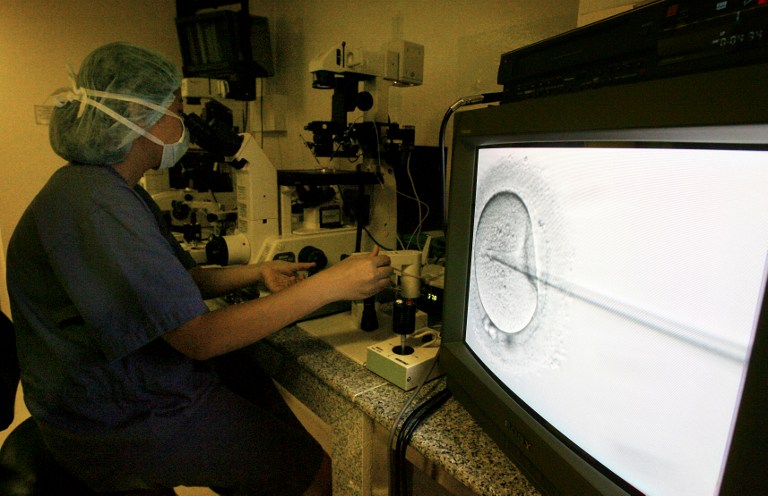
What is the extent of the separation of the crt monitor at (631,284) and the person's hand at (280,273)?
→ 64cm

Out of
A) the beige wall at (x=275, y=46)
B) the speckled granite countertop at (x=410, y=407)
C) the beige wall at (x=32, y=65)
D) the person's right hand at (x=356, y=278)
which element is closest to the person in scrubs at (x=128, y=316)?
the person's right hand at (x=356, y=278)

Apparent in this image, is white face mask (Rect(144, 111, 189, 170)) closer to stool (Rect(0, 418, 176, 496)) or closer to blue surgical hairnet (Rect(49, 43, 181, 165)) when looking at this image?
blue surgical hairnet (Rect(49, 43, 181, 165))

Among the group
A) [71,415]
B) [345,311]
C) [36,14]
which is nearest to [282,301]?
[345,311]

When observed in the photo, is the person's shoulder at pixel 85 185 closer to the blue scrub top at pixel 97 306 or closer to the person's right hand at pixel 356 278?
the blue scrub top at pixel 97 306

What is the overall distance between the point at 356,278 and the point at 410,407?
28cm

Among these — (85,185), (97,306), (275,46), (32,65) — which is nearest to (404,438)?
(97,306)

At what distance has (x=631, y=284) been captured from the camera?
0.41 meters

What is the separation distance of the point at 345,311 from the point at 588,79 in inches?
34.8

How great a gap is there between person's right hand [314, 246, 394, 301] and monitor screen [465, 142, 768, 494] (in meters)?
0.36

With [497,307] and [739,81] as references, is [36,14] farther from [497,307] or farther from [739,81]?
[739,81]

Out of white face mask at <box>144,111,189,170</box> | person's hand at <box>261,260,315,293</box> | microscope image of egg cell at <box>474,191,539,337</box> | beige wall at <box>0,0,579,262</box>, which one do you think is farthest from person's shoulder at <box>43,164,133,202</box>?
beige wall at <box>0,0,579,262</box>

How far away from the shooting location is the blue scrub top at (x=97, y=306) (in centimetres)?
74

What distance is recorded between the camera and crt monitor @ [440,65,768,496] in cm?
32

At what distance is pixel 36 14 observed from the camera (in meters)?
2.46
